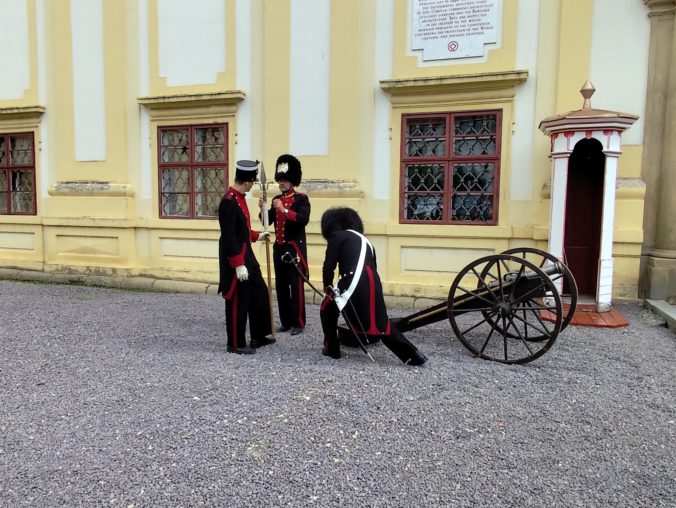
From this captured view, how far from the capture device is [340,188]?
7145mm

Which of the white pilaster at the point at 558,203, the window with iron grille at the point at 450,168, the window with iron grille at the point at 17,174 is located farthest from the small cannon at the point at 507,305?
the window with iron grille at the point at 17,174

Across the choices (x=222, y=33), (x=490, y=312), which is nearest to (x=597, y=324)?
(x=490, y=312)

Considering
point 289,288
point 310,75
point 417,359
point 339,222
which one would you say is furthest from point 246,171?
point 310,75

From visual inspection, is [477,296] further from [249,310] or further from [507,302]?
[249,310]

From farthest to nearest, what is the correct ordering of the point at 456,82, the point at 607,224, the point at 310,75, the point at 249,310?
the point at 310,75 → the point at 456,82 → the point at 607,224 → the point at 249,310

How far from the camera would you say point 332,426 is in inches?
124

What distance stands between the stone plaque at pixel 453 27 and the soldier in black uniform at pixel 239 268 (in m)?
3.41

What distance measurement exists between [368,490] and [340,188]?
4990 mm

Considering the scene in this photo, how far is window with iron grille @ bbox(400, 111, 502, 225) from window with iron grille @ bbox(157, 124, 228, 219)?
8.91ft

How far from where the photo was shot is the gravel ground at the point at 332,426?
8.47ft

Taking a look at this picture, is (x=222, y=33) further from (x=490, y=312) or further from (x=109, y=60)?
(x=490, y=312)

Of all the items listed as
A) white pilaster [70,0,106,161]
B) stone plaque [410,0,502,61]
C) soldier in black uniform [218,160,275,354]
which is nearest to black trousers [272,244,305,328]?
soldier in black uniform [218,160,275,354]

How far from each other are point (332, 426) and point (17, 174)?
852 cm

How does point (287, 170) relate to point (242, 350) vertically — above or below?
above
